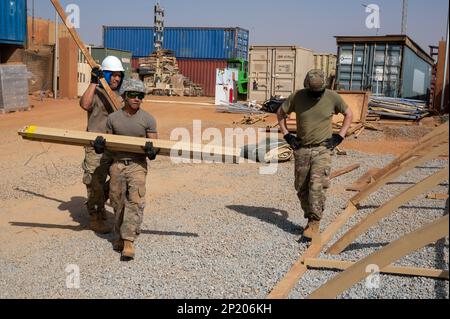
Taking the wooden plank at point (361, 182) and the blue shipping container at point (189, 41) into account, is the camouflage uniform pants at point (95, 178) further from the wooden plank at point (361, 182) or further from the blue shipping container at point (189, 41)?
the blue shipping container at point (189, 41)

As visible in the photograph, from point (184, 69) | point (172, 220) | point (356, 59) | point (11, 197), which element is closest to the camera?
point (172, 220)

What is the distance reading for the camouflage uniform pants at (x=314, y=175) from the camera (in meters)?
6.11

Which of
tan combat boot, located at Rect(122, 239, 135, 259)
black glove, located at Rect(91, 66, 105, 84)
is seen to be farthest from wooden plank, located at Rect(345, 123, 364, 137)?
tan combat boot, located at Rect(122, 239, 135, 259)

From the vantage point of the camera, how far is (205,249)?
221 inches

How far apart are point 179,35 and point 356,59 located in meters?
21.0

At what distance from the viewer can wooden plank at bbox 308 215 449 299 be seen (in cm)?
278

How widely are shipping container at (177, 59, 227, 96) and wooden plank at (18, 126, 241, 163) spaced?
32154mm

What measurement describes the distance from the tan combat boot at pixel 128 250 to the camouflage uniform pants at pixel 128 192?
96mm

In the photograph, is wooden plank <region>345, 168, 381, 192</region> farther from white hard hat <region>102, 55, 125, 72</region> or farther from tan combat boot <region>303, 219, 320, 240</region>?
white hard hat <region>102, 55, 125, 72</region>

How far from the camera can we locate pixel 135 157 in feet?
18.0

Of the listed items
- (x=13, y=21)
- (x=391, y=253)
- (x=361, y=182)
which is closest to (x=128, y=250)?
(x=391, y=253)

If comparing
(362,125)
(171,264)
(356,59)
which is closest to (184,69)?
(356,59)

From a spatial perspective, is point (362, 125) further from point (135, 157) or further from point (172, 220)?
point (135, 157)

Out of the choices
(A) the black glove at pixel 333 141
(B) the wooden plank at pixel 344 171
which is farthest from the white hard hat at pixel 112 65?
(B) the wooden plank at pixel 344 171
